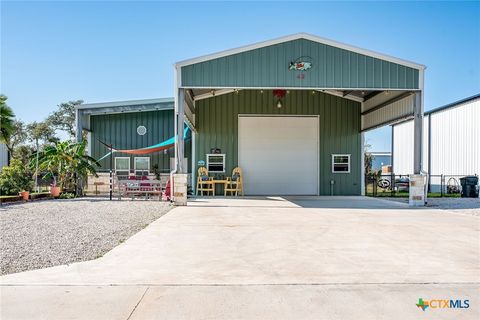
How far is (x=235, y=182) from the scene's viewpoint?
1584 cm

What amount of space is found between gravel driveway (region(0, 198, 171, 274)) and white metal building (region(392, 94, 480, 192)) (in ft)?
50.9

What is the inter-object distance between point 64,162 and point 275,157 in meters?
8.89

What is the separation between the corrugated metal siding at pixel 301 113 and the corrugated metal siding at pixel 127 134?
1.89m

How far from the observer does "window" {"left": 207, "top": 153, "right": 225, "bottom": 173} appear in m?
16.3

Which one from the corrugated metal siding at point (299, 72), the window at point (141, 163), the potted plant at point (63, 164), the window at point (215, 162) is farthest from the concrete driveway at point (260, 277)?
the window at point (141, 163)

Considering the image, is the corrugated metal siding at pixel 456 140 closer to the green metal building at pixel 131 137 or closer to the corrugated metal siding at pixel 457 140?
the corrugated metal siding at pixel 457 140

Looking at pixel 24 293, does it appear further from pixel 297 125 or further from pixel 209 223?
pixel 297 125

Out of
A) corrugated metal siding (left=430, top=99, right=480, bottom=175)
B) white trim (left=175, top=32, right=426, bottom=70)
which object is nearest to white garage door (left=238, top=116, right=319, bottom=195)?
white trim (left=175, top=32, right=426, bottom=70)

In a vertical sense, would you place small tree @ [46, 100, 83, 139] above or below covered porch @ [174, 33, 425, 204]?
above

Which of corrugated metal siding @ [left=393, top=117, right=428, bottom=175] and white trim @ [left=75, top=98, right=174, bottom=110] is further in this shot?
corrugated metal siding @ [left=393, top=117, right=428, bottom=175]

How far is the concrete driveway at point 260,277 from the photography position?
3141 mm

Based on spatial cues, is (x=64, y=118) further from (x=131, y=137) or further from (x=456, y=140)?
(x=456, y=140)

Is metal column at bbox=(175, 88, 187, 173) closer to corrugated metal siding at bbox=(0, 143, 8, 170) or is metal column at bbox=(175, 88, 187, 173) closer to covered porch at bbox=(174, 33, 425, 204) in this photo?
covered porch at bbox=(174, 33, 425, 204)

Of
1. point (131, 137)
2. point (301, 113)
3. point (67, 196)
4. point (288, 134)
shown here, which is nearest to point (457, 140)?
point (301, 113)
